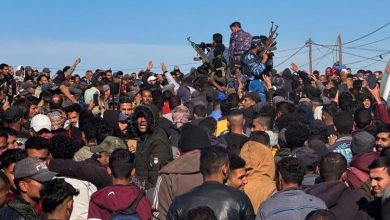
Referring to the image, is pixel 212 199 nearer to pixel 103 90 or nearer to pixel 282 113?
pixel 282 113

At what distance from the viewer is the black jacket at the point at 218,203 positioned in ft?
19.9

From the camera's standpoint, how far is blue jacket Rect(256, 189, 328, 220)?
6.00 m

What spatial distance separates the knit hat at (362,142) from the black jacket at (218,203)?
272cm

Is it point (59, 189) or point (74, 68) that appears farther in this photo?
point (74, 68)

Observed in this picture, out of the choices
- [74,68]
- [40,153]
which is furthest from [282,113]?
[74,68]

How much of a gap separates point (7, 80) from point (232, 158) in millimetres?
14051

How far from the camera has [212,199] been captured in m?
6.09

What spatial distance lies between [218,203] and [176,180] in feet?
4.31

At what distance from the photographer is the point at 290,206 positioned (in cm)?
605

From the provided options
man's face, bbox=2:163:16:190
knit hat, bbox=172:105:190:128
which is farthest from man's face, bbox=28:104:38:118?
man's face, bbox=2:163:16:190

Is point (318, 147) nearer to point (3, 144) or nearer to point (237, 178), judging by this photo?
point (237, 178)

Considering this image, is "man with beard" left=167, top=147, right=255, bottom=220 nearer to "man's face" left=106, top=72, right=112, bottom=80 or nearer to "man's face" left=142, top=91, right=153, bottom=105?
"man's face" left=142, top=91, right=153, bottom=105

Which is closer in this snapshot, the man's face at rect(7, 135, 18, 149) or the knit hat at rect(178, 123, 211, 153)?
the knit hat at rect(178, 123, 211, 153)

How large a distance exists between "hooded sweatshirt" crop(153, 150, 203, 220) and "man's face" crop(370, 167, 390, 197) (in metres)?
1.68
